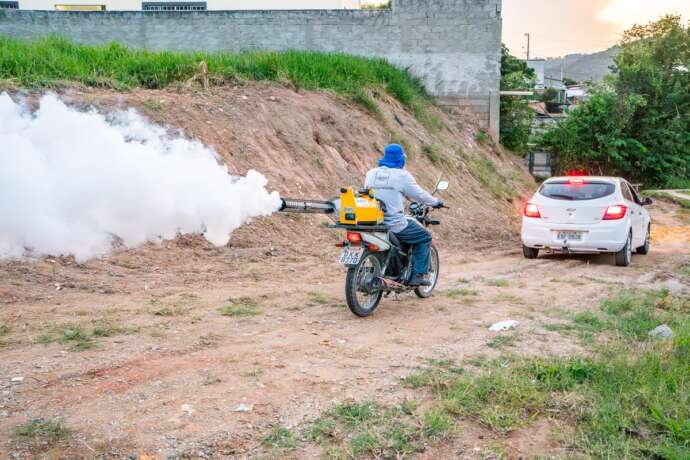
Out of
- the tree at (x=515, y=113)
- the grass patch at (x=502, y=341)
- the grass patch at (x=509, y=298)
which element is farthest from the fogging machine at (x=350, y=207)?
the tree at (x=515, y=113)

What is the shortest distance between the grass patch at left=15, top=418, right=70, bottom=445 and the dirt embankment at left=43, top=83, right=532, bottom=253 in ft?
21.3

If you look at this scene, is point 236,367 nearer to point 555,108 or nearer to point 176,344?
point 176,344

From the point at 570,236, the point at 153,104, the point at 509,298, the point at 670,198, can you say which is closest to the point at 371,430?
the point at 509,298

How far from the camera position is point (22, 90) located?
10.8 m

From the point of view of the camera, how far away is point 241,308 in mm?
7496

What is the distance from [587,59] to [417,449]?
96.5 meters

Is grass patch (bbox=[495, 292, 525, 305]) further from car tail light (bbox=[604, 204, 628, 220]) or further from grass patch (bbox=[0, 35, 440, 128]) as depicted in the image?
grass patch (bbox=[0, 35, 440, 128])

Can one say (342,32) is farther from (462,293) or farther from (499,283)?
(462,293)

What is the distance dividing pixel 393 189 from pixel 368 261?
863mm

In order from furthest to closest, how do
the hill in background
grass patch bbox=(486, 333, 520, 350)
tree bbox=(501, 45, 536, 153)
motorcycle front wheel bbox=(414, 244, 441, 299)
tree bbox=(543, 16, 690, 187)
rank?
the hill in background, tree bbox=(543, 16, 690, 187), tree bbox=(501, 45, 536, 153), motorcycle front wheel bbox=(414, 244, 441, 299), grass patch bbox=(486, 333, 520, 350)

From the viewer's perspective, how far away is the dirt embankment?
1203cm

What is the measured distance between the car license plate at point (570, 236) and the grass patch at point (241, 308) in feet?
19.8

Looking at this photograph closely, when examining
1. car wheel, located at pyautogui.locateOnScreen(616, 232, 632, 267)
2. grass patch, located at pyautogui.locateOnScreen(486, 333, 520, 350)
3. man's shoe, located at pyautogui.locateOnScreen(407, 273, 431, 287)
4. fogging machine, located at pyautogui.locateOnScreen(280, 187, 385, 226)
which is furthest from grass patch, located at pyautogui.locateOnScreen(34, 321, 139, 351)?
car wheel, located at pyautogui.locateOnScreen(616, 232, 632, 267)

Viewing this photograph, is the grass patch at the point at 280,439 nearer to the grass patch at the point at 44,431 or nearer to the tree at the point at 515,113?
the grass patch at the point at 44,431
